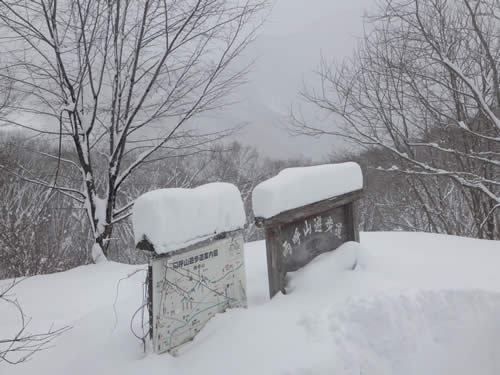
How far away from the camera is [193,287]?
2562 mm

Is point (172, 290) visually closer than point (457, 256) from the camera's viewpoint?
Yes

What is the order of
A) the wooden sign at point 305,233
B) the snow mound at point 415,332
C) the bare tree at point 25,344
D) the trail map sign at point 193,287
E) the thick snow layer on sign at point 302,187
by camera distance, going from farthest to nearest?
the wooden sign at point 305,233
the thick snow layer on sign at point 302,187
the snow mound at point 415,332
the trail map sign at point 193,287
the bare tree at point 25,344

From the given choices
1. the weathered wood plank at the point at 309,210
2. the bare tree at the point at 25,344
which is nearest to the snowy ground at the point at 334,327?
the bare tree at the point at 25,344

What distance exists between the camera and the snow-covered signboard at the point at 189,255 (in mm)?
2285

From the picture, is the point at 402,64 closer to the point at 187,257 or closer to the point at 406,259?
the point at 406,259

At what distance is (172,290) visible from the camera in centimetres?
240

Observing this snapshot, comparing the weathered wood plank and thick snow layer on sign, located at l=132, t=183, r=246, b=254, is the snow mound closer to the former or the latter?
the weathered wood plank

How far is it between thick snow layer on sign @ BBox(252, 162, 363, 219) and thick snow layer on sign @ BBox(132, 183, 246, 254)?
0.85ft

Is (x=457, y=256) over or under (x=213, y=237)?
under

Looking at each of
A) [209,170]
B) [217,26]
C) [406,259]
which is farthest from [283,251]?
[209,170]

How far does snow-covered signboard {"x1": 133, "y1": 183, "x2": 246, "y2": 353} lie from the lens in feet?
7.50

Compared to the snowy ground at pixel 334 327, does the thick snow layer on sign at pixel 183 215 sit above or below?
above

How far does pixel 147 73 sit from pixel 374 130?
14.8 feet

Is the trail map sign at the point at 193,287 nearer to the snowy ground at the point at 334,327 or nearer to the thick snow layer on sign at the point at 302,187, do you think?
the snowy ground at the point at 334,327
